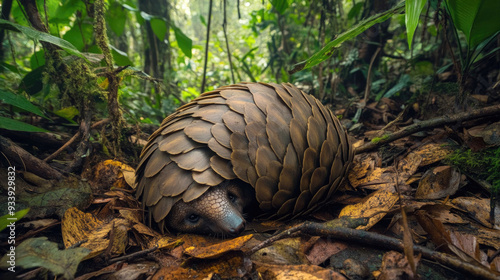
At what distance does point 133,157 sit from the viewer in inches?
106

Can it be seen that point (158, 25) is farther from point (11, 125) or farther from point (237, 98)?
point (11, 125)

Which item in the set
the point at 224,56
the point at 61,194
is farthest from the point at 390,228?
the point at 224,56

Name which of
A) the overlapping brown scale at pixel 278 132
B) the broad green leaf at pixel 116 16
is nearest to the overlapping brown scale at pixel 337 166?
the overlapping brown scale at pixel 278 132

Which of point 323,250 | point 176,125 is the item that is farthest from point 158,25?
point 323,250

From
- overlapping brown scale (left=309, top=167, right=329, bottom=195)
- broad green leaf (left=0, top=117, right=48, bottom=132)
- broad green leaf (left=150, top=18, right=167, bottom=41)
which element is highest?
broad green leaf (left=150, top=18, right=167, bottom=41)

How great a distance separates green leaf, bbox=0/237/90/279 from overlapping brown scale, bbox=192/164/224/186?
2.21 ft

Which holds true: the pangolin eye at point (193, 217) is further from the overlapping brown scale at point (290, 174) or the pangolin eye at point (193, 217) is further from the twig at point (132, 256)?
the overlapping brown scale at point (290, 174)

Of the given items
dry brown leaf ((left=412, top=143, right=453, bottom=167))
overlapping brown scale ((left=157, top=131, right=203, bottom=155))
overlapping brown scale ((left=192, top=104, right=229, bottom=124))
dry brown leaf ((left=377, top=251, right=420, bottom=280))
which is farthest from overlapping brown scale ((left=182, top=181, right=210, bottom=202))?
dry brown leaf ((left=412, top=143, right=453, bottom=167))

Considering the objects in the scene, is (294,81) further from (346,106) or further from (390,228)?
(390,228)

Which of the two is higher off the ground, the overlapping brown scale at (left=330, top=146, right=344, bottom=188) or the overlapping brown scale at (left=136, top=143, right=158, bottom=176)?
the overlapping brown scale at (left=136, top=143, right=158, bottom=176)

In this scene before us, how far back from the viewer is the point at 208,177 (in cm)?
175

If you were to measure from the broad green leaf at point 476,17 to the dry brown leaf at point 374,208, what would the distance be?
4.27 ft

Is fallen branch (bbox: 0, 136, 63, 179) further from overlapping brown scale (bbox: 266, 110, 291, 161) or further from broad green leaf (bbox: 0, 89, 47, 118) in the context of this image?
overlapping brown scale (bbox: 266, 110, 291, 161)

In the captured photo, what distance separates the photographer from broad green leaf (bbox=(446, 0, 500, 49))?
1815mm
